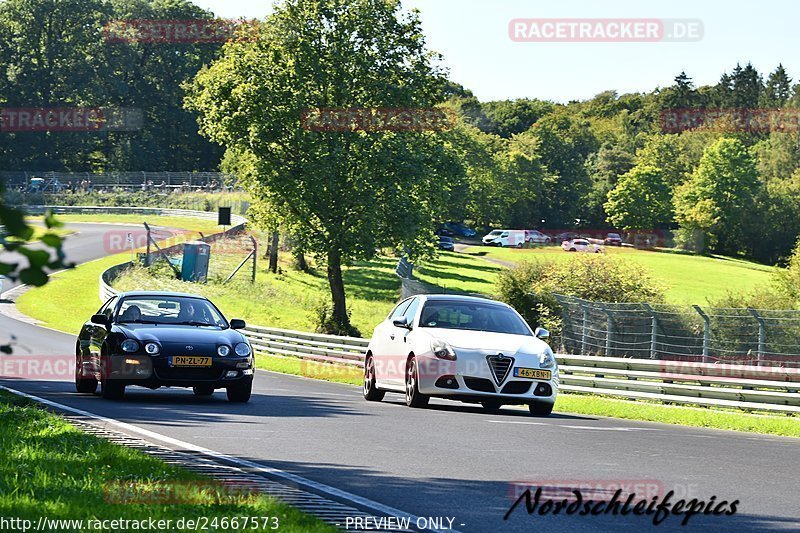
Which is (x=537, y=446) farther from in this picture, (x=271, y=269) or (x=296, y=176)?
(x=271, y=269)

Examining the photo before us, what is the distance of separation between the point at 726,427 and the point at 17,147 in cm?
9885

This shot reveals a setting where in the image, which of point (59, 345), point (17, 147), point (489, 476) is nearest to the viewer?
point (489, 476)

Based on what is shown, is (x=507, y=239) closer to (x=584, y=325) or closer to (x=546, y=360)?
(x=584, y=325)

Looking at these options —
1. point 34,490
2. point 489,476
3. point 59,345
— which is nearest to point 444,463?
point 489,476

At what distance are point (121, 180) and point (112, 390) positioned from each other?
93.8m

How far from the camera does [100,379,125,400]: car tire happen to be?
16578mm

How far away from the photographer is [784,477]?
1055 centimetres

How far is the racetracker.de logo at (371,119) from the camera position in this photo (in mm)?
47406

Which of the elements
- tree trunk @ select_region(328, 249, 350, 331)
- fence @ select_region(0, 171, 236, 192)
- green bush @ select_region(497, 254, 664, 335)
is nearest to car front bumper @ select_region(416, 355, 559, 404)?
green bush @ select_region(497, 254, 664, 335)

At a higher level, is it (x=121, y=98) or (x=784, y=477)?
(x=121, y=98)

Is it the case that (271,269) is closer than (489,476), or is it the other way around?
(489,476)

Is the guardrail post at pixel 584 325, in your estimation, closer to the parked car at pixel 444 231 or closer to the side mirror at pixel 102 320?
the side mirror at pixel 102 320

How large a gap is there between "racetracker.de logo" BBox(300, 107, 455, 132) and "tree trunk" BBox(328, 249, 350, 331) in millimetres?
5038

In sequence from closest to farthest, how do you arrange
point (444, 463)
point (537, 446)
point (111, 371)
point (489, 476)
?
point (489, 476) → point (444, 463) → point (537, 446) → point (111, 371)
